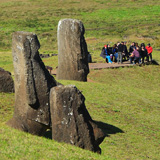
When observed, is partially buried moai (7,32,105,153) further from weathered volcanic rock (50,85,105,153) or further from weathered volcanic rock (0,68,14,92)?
weathered volcanic rock (0,68,14,92)

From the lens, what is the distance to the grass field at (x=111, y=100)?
9.66 metres

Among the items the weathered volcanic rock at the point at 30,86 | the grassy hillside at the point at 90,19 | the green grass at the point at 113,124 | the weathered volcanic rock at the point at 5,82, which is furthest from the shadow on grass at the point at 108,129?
the grassy hillside at the point at 90,19

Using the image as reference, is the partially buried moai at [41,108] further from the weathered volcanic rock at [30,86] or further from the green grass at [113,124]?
the green grass at [113,124]

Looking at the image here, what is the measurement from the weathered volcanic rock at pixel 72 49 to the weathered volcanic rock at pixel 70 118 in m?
10.3

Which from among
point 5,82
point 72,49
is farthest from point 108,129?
point 72,49

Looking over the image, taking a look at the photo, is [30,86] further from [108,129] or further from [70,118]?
[108,129]

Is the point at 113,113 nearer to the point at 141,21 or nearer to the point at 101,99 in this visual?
the point at 101,99

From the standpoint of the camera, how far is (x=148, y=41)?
43.2 meters

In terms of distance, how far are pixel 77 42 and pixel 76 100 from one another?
10578 mm

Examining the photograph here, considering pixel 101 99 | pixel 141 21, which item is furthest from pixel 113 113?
pixel 141 21

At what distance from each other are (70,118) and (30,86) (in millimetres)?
1402

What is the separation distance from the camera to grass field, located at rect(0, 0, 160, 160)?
9.66 meters

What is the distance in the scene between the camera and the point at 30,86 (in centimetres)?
1070

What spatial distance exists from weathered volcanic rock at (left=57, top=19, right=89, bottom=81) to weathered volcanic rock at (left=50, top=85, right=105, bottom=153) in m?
10.3
